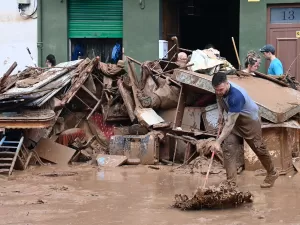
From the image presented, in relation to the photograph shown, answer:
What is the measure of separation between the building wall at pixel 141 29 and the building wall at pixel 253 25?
2110 millimetres

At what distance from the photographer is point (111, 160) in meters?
10.9

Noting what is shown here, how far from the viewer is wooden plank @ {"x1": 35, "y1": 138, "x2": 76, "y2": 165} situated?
36.1 ft

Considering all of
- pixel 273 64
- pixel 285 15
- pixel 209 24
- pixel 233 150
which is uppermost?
pixel 285 15

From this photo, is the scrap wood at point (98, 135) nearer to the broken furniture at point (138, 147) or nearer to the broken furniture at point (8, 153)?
the broken furniture at point (138, 147)

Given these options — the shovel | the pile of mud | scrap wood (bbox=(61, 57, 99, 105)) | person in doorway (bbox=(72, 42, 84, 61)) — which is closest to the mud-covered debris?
the shovel

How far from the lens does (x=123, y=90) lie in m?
11.9

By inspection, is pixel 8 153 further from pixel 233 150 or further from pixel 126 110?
pixel 233 150

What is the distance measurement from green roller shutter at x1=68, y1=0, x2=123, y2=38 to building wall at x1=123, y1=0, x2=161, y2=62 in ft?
1.03

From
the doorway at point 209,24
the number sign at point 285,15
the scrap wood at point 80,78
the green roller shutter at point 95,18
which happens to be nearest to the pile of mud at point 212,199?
the scrap wood at point 80,78

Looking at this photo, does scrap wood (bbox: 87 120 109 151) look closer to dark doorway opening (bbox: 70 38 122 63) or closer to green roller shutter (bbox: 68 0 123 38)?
dark doorway opening (bbox: 70 38 122 63)

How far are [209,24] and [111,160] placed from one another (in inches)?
367

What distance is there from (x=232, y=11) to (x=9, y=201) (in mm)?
12254

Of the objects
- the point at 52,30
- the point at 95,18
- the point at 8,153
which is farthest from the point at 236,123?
the point at 52,30

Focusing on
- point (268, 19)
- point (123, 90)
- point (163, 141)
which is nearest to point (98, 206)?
point (163, 141)
